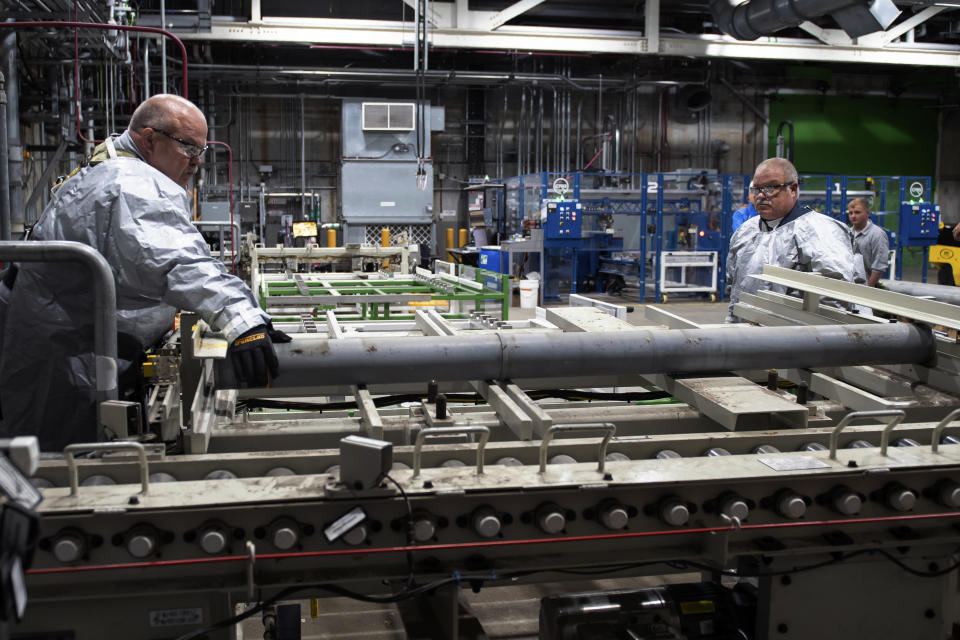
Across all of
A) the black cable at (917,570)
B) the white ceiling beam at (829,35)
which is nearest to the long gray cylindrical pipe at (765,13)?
the white ceiling beam at (829,35)

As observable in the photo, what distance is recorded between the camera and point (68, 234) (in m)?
2.10

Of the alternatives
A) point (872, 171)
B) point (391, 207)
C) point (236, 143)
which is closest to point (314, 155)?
point (236, 143)

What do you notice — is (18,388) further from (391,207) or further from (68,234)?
(391,207)

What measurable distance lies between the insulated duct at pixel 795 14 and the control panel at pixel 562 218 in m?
3.12

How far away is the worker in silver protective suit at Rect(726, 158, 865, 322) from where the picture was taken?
328 cm

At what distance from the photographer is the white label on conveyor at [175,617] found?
1.49 m

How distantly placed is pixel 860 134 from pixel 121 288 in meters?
16.4

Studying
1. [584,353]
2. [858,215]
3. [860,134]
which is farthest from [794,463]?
[860,134]

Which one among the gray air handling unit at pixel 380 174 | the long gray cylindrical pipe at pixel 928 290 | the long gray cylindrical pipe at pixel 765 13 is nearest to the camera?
the long gray cylindrical pipe at pixel 928 290

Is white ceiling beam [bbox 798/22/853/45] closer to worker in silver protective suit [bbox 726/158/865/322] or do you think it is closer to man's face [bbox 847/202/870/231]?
man's face [bbox 847/202/870/231]

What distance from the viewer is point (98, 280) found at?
5.44ft

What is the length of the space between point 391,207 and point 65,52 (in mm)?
5300

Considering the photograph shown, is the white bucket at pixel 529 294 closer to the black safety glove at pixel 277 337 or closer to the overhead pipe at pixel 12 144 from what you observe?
the overhead pipe at pixel 12 144

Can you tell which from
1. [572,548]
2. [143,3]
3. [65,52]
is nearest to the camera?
[572,548]
